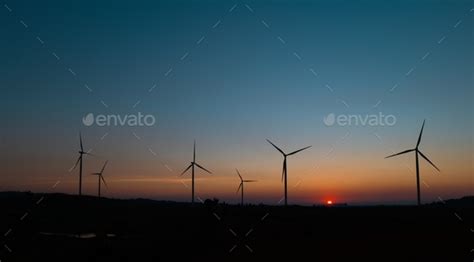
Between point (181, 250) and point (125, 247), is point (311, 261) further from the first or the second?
point (125, 247)

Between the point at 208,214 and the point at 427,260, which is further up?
the point at 208,214

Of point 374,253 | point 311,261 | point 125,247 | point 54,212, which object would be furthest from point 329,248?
point 54,212

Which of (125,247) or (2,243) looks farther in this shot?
(2,243)

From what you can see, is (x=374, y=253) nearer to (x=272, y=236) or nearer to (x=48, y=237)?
(x=272, y=236)

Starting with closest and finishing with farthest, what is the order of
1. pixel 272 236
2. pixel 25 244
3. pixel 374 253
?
pixel 374 253, pixel 25 244, pixel 272 236

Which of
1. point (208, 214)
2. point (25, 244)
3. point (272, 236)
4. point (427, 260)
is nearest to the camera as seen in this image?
point (427, 260)

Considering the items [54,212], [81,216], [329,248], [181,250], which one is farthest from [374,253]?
[54,212]

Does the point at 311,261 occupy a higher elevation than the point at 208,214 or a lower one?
lower

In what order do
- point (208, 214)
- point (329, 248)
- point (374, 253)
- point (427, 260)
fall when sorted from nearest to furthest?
point (427, 260)
point (374, 253)
point (329, 248)
point (208, 214)

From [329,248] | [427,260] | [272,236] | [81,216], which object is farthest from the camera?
[81,216]
